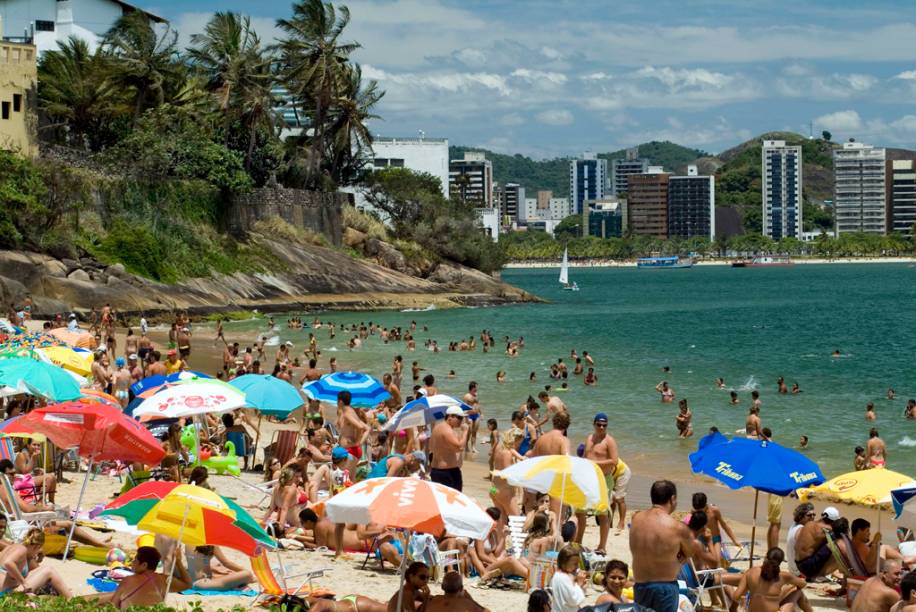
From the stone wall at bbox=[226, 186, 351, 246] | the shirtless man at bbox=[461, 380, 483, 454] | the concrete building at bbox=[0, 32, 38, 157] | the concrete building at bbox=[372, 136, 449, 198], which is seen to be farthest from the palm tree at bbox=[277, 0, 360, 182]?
the shirtless man at bbox=[461, 380, 483, 454]

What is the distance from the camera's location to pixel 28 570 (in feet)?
30.4

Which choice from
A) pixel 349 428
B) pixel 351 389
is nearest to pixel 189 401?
pixel 349 428

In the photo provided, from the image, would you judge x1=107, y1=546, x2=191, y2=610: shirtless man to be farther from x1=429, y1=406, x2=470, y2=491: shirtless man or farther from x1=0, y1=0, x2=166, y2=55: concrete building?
x1=0, y1=0, x2=166, y2=55: concrete building

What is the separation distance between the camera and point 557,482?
34.6ft

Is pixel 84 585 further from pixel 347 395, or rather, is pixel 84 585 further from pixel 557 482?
pixel 347 395

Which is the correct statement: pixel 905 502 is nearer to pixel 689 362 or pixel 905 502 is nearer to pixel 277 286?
pixel 689 362

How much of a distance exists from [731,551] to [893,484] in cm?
267

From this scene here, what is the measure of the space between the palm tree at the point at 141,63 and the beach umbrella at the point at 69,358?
39.3 meters

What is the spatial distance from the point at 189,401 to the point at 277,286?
44.0 metres

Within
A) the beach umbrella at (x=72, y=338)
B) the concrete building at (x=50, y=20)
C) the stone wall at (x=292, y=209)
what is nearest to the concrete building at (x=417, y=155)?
the stone wall at (x=292, y=209)

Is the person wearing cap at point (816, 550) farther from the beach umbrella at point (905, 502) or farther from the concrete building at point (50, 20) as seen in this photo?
the concrete building at point (50, 20)

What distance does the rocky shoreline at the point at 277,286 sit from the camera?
4341cm

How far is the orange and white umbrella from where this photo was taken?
29.2 feet

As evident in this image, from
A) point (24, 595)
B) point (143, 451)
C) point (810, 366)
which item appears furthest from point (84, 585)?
point (810, 366)
